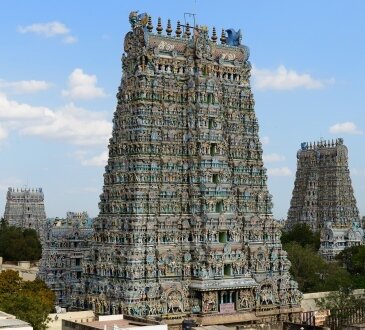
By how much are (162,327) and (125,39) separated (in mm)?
27627

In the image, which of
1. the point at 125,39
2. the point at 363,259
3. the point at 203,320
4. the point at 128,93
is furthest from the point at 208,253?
the point at 363,259

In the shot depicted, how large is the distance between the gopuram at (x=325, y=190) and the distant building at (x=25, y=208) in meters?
46.1

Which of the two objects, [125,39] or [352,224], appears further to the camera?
[352,224]

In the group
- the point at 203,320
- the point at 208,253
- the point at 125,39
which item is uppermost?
the point at 125,39

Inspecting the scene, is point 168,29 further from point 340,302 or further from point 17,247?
point 17,247

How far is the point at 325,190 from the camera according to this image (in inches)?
4631

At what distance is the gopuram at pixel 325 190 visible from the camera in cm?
11475

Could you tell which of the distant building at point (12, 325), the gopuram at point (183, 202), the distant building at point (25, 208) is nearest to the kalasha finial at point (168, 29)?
the gopuram at point (183, 202)

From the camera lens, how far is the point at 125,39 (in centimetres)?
6488

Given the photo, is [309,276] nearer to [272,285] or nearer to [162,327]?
[272,285]

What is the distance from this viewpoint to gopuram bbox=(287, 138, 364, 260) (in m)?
115

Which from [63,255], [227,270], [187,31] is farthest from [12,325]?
[63,255]

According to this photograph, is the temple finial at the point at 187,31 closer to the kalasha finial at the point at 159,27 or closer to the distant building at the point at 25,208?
the kalasha finial at the point at 159,27

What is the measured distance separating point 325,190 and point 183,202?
60.1m
